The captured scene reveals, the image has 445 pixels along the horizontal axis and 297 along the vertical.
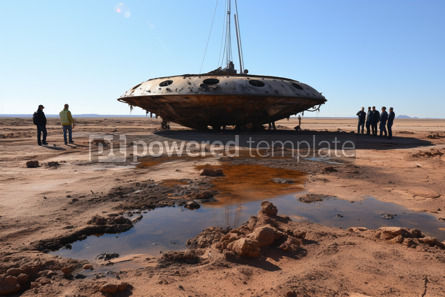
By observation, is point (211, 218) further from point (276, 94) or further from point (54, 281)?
point (276, 94)

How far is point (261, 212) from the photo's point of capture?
3.74 meters

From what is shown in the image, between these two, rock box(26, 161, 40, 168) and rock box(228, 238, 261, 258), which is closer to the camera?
rock box(228, 238, 261, 258)

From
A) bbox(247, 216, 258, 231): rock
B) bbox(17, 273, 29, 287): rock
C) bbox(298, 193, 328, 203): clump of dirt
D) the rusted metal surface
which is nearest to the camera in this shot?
bbox(17, 273, 29, 287): rock

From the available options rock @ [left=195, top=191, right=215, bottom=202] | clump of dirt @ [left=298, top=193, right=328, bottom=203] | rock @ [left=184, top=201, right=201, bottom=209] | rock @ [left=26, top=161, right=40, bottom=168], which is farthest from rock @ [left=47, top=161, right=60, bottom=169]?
clump of dirt @ [left=298, top=193, right=328, bottom=203]

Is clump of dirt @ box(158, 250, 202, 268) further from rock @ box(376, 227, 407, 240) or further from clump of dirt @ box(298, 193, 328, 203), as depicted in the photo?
clump of dirt @ box(298, 193, 328, 203)

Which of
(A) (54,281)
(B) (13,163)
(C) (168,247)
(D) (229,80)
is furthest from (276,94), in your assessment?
(A) (54,281)

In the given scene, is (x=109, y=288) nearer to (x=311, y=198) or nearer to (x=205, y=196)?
(x=205, y=196)

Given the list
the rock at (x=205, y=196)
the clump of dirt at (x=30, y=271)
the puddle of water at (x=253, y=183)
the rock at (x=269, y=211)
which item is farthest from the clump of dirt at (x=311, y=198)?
the clump of dirt at (x=30, y=271)

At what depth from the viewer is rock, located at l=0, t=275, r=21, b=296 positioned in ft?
7.02

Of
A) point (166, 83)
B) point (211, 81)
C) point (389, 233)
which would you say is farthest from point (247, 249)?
point (166, 83)

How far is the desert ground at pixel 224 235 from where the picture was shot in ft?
7.43

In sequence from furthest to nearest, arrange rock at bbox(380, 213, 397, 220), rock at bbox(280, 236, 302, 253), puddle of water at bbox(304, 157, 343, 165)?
puddle of water at bbox(304, 157, 343, 165)
rock at bbox(380, 213, 397, 220)
rock at bbox(280, 236, 302, 253)

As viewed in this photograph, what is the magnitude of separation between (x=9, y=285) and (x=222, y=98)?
1157cm

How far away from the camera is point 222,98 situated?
1323 centimetres
